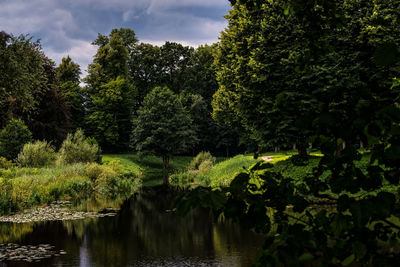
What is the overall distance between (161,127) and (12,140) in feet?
49.0

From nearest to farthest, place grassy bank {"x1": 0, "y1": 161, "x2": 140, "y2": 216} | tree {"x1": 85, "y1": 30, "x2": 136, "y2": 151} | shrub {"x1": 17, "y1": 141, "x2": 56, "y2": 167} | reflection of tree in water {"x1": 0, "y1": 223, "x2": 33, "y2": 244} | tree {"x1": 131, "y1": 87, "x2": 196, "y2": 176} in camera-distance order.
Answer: reflection of tree in water {"x1": 0, "y1": 223, "x2": 33, "y2": 244}, grassy bank {"x1": 0, "y1": 161, "x2": 140, "y2": 216}, shrub {"x1": 17, "y1": 141, "x2": 56, "y2": 167}, tree {"x1": 131, "y1": 87, "x2": 196, "y2": 176}, tree {"x1": 85, "y1": 30, "x2": 136, "y2": 151}

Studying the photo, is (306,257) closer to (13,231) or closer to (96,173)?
(13,231)

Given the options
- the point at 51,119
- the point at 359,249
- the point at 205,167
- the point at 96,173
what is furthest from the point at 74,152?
the point at 359,249

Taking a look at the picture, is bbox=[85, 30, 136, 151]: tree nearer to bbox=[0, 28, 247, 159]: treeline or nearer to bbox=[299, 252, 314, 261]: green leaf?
bbox=[0, 28, 247, 159]: treeline

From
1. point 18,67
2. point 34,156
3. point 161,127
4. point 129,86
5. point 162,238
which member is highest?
point 129,86

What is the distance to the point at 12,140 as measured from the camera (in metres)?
29.9

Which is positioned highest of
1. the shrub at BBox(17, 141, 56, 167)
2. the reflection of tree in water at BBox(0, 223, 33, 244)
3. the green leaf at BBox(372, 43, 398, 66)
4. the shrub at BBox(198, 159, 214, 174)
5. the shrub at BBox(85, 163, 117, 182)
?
the green leaf at BBox(372, 43, 398, 66)

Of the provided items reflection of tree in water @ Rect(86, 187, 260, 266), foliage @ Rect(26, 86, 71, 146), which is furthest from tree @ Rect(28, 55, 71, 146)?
reflection of tree in water @ Rect(86, 187, 260, 266)

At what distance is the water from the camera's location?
8758mm

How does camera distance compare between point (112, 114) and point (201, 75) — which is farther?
point (201, 75)

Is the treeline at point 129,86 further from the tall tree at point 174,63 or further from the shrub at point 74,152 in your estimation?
the shrub at point 74,152

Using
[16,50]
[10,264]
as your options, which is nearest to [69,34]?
[16,50]

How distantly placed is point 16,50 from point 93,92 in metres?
37.1

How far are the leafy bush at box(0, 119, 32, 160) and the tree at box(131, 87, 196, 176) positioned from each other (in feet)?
41.0
